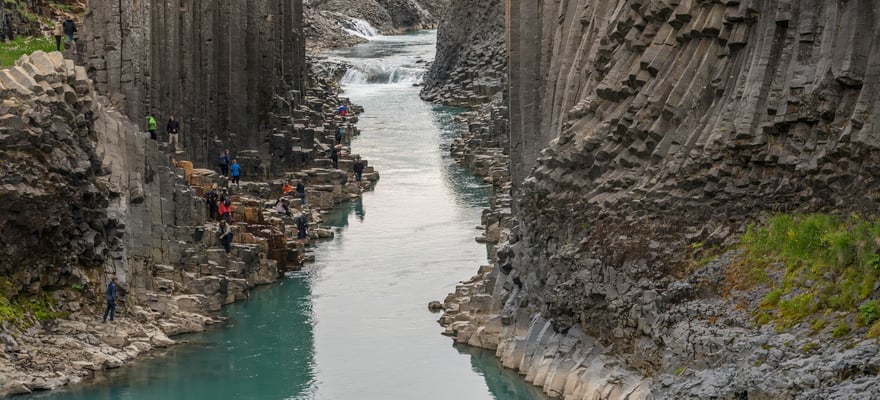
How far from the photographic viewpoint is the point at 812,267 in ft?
142

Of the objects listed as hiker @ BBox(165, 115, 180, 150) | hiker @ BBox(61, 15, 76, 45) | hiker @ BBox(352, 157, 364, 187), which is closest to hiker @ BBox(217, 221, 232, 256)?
hiker @ BBox(165, 115, 180, 150)

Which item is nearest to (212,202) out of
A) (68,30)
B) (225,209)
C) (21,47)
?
(225,209)

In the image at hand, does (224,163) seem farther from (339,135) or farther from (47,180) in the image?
(47,180)

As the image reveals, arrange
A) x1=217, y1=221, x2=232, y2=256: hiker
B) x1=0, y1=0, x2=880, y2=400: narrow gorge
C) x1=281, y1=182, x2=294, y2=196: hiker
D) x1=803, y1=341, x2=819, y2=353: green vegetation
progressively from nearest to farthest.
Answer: x1=803, y1=341, x2=819, y2=353: green vegetation, x1=0, y1=0, x2=880, y2=400: narrow gorge, x1=217, y1=221, x2=232, y2=256: hiker, x1=281, y1=182, x2=294, y2=196: hiker

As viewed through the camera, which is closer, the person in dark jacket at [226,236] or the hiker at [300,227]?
the person in dark jacket at [226,236]

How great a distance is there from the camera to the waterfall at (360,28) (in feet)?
575

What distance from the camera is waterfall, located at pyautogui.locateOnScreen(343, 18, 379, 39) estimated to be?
175 m

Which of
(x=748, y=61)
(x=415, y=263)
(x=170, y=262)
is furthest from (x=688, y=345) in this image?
(x=415, y=263)

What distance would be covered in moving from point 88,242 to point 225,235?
28.0 feet

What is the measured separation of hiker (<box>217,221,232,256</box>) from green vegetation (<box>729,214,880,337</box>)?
77.4 feet

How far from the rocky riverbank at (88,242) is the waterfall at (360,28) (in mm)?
108599

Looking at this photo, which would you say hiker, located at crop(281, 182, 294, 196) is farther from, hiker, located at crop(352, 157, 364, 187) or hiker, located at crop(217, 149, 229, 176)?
hiker, located at crop(352, 157, 364, 187)

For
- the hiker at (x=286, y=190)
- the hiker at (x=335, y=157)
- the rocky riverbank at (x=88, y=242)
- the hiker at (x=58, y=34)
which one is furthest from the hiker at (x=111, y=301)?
the hiker at (x=335, y=157)

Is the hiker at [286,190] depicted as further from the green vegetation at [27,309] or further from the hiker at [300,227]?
the green vegetation at [27,309]
